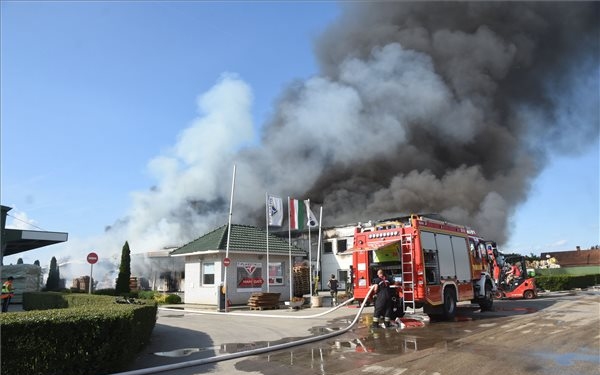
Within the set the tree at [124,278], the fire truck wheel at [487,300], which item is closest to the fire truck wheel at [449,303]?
the fire truck wheel at [487,300]

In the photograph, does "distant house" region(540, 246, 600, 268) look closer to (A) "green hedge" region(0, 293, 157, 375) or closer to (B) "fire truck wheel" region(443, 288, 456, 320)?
(B) "fire truck wheel" region(443, 288, 456, 320)

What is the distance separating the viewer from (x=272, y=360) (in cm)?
733

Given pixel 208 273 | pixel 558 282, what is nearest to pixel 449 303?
pixel 208 273

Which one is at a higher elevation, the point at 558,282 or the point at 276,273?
the point at 276,273

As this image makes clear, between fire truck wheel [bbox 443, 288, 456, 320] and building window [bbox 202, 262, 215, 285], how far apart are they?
1183cm

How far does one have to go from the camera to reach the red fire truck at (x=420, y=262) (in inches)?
465

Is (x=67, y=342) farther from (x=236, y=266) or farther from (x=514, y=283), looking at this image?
(x=514, y=283)

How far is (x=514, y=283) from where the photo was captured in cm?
2202

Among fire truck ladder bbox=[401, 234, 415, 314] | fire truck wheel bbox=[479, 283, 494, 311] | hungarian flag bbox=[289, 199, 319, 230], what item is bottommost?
Answer: fire truck wheel bbox=[479, 283, 494, 311]

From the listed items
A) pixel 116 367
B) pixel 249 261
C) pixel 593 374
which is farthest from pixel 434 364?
pixel 249 261

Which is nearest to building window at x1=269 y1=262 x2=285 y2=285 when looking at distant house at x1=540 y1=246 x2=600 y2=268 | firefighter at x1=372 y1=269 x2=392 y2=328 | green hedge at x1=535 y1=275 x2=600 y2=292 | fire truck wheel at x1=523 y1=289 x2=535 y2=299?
firefighter at x1=372 y1=269 x2=392 y2=328

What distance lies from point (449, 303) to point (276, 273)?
11.3m

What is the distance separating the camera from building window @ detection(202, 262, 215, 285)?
69.7ft

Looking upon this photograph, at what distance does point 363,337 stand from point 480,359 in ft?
10.0
